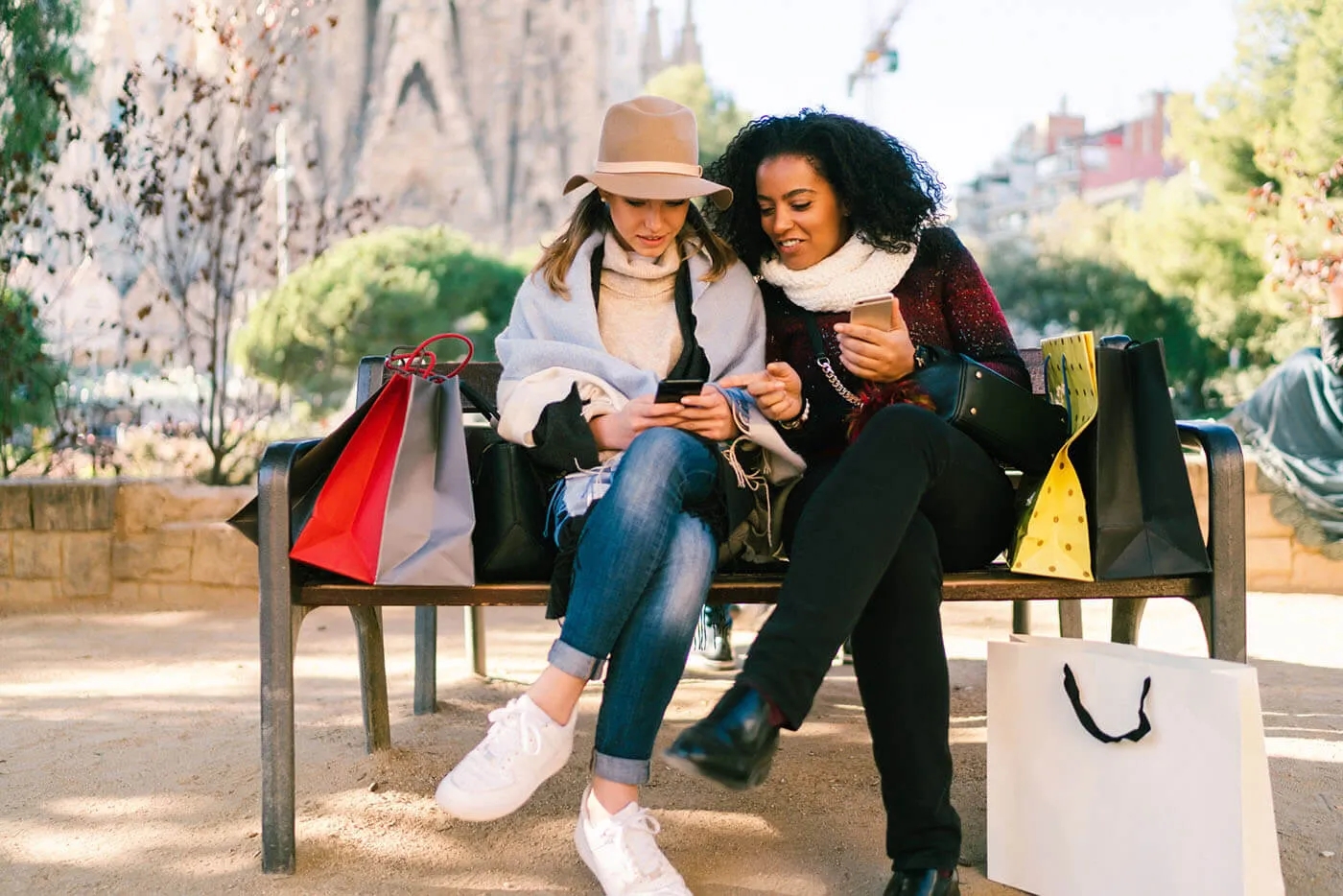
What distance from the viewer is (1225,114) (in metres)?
13.6

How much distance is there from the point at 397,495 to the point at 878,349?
93cm

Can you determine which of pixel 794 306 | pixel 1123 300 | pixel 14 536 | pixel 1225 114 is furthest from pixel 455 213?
pixel 794 306

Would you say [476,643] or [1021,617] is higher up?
[1021,617]

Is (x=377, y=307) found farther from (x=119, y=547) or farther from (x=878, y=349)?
(x=878, y=349)

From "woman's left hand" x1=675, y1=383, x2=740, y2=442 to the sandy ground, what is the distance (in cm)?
79

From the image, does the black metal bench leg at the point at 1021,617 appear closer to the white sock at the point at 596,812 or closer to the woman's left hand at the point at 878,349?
the woman's left hand at the point at 878,349

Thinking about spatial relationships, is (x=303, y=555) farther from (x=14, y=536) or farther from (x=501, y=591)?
(x=14, y=536)

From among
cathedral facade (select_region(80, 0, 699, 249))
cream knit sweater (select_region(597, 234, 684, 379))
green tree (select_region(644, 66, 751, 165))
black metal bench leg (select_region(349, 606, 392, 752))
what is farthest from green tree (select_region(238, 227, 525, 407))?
cathedral facade (select_region(80, 0, 699, 249))

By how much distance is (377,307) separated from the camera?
22656 millimetres

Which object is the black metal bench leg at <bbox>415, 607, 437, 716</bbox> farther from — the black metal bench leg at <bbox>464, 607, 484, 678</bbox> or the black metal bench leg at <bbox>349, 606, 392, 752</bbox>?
the black metal bench leg at <bbox>464, 607, 484, 678</bbox>

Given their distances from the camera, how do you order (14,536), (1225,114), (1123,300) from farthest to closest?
(1123,300) → (1225,114) → (14,536)

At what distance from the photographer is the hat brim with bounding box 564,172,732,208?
2.55 m

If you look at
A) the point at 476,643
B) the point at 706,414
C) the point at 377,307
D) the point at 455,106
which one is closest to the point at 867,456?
the point at 706,414

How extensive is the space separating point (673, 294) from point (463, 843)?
121 centimetres
